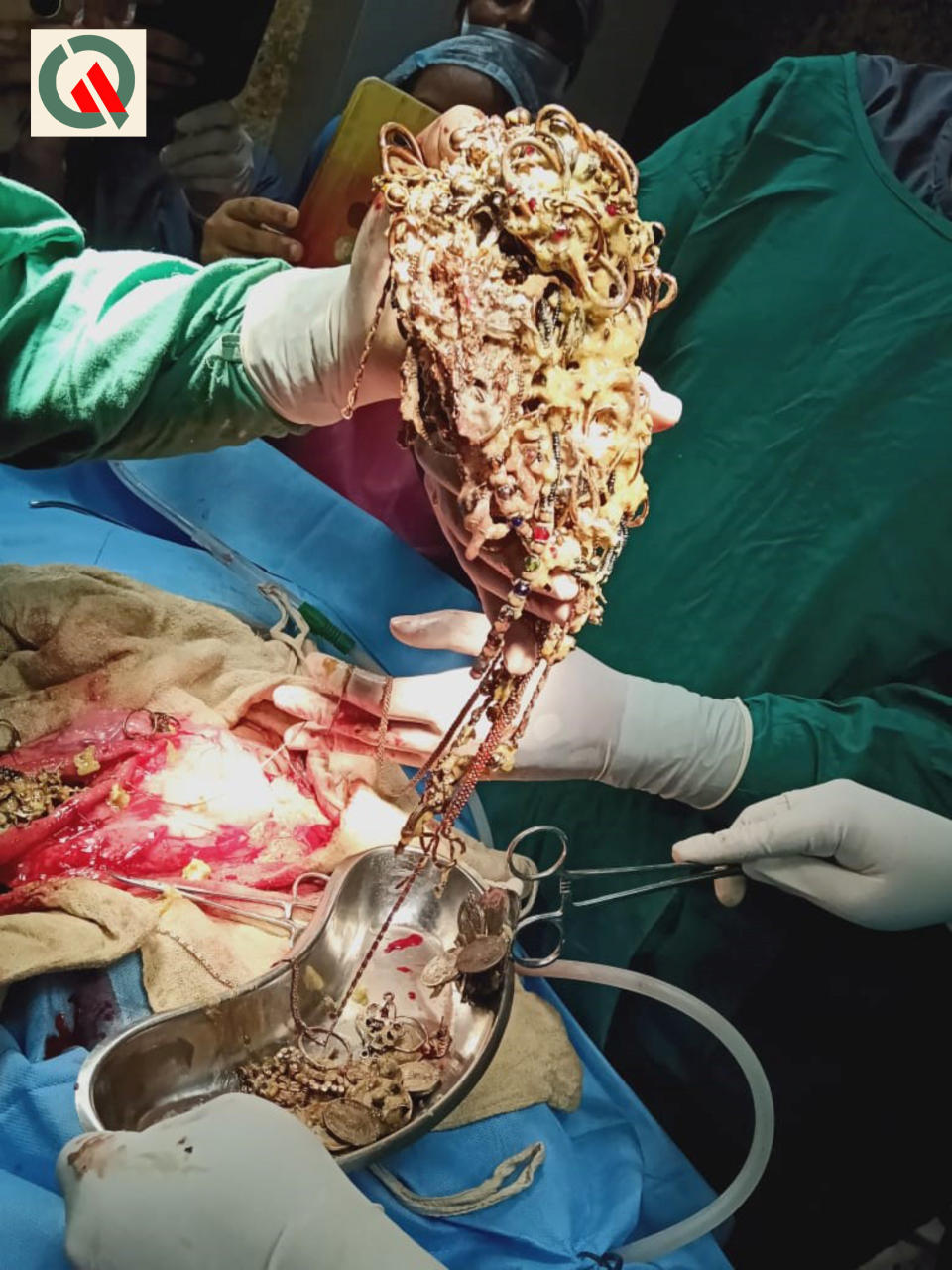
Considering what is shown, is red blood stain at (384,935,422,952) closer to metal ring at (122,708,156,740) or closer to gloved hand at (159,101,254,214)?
metal ring at (122,708,156,740)

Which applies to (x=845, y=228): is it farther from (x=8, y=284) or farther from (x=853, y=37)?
(x=8, y=284)

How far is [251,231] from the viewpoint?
1.14 meters

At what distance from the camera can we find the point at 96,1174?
2.00ft

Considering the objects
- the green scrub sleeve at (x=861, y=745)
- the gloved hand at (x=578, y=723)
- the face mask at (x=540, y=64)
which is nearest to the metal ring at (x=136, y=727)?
the gloved hand at (x=578, y=723)

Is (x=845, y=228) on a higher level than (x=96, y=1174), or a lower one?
higher

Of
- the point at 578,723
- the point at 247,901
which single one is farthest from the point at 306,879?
the point at 578,723

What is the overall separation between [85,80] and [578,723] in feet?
2.32

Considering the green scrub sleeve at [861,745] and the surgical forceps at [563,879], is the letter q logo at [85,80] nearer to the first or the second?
the surgical forceps at [563,879]

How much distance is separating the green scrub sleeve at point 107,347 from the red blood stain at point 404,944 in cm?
50

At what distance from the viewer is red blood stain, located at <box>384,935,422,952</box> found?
98 cm

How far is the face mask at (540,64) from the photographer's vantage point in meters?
1.04

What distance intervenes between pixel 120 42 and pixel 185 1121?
30.8 inches

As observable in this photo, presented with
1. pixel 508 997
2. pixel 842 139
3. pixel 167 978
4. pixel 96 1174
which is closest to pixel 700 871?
pixel 508 997

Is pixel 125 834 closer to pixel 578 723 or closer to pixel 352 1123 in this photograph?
pixel 352 1123
